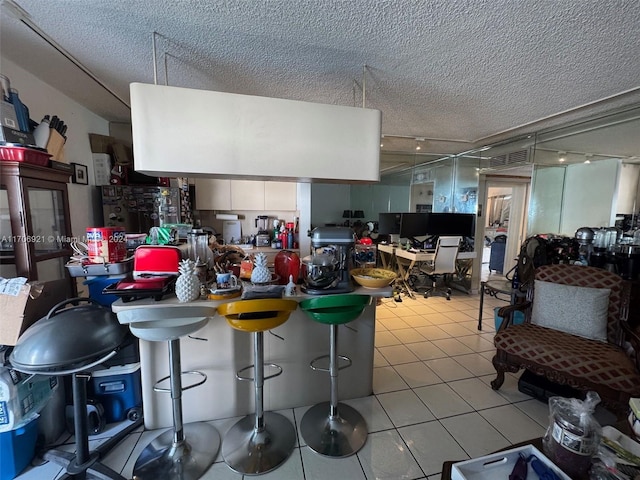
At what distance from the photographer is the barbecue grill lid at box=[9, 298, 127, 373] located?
115cm

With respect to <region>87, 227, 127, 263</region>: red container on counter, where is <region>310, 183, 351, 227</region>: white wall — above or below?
above

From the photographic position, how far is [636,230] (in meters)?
2.67

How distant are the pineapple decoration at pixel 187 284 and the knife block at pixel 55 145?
1415 millimetres

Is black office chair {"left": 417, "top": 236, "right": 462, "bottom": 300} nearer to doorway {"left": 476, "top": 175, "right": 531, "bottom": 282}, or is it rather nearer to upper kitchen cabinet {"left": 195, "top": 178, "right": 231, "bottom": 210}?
doorway {"left": 476, "top": 175, "right": 531, "bottom": 282}

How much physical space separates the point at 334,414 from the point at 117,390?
1.46 m

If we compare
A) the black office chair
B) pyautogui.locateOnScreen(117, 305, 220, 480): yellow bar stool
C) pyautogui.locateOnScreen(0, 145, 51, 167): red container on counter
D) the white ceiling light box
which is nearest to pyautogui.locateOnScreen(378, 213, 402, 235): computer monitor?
the black office chair

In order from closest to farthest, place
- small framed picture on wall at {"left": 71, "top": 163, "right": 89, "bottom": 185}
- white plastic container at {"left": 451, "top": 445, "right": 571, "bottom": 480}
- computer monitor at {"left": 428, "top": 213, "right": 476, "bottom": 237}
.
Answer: white plastic container at {"left": 451, "top": 445, "right": 571, "bottom": 480}, small framed picture on wall at {"left": 71, "top": 163, "right": 89, "bottom": 185}, computer monitor at {"left": 428, "top": 213, "right": 476, "bottom": 237}

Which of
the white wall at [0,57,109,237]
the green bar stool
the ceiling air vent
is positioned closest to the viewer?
the green bar stool

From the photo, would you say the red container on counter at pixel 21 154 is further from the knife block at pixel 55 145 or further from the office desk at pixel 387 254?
the office desk at pixel 387 254

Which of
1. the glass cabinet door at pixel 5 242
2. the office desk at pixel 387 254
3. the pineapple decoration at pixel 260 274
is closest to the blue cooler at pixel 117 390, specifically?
the glass cabinet door at pixel 5 242

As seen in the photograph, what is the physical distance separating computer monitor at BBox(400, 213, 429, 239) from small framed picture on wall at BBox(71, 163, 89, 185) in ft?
14.3

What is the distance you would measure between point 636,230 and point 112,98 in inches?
209

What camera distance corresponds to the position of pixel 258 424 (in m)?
1.70

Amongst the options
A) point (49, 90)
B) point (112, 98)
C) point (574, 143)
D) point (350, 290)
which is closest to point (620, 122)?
point (574, 143)
